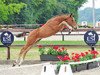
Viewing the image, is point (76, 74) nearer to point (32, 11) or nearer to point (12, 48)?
point (12, 48)

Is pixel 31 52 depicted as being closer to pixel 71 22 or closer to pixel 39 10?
pixel 71 22

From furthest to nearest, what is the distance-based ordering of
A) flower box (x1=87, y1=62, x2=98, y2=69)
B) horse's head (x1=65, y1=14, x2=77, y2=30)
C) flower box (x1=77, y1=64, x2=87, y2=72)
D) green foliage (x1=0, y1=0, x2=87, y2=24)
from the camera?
green foliage (x1=0, y1=0, x2=87, y2=24), flower box (x1=87, y1=62, x2=98, y2=69), flower box (x1=77, y1=64, x2=87, y2=72), horse's head (x1=65, y1=14, x2=77, y2=30)

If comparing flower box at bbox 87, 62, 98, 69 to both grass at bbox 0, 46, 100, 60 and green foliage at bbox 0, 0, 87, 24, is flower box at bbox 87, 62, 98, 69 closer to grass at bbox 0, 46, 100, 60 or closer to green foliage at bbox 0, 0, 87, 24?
grass at bbox 0, 46, 100, 60

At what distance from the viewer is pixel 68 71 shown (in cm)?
1064

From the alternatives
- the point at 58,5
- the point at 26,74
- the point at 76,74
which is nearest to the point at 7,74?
the point at 26,74

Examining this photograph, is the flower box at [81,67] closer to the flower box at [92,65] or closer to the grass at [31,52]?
the flower box at [92,65]

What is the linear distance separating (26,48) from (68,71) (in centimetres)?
335

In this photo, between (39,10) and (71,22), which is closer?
(71,22)

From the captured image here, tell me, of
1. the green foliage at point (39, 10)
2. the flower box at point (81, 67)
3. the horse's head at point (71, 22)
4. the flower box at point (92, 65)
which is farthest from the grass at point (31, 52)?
the green foliage at point (39, 10)

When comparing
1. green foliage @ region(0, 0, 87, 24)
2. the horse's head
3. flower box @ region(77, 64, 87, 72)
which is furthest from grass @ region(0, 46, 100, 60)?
green foliage @ region(0, 0, 87, 24)

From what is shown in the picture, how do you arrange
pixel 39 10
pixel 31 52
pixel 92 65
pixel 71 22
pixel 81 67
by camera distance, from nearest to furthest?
pixel 71 22 → pixel 81 67 → pixel 92 65 → pixel 31 52 → pixel 39 10

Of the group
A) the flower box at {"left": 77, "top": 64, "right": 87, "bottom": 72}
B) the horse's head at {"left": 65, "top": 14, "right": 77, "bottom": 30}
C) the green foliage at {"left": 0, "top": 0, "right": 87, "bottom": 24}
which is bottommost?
the flower box at {"left": 77, "top": 64, "right": 87, "bottom": 72}

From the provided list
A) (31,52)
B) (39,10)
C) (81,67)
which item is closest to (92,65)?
(81,67)

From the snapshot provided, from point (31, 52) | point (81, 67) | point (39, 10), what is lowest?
point (81, 67)
